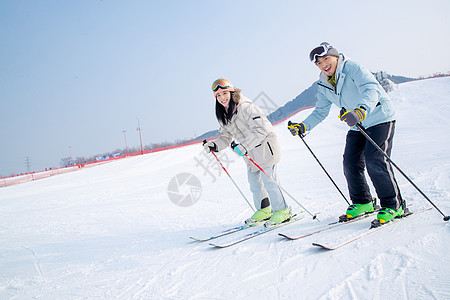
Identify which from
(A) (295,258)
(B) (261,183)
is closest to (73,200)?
(B) (261,183)

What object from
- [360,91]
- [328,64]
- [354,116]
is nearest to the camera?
[354,116]

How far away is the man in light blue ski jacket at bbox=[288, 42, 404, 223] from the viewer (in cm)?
250

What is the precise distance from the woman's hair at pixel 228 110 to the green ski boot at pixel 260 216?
1.20m

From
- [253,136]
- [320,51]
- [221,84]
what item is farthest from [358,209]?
[221,84]

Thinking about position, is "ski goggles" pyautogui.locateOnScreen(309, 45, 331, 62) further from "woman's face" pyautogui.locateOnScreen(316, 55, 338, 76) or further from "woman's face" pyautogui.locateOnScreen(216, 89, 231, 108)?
"woman's face" pyautogui.locateOnScreen(216, 89, 231, 108)

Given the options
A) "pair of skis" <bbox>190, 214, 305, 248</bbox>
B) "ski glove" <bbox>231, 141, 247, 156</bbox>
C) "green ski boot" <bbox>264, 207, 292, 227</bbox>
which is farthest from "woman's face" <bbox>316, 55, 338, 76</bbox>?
"pair of skis" <bbox>190, 214, 305, 248</bbox>

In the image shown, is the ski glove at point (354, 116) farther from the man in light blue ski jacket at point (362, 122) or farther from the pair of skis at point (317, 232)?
the pair of skis at point (317, 232)

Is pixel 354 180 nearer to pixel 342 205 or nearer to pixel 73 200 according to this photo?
pixel 342 205

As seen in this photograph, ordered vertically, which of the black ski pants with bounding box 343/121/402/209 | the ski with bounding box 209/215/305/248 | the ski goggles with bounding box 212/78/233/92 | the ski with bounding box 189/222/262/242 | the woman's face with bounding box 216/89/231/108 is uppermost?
the ski goggles with bounding box 212/78/233/92

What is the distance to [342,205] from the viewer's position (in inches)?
142

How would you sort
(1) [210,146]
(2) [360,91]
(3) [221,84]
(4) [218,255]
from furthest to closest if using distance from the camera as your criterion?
(1) [210,146] < (3) [221,84] < (2) [360,91] < (4) [218,255]

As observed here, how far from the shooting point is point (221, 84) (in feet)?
10.8

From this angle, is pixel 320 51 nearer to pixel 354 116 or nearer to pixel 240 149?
pixel 354 116

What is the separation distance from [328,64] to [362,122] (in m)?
0.67
